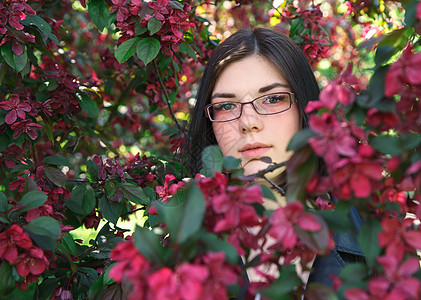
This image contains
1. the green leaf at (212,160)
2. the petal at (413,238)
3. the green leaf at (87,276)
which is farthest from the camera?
the green leaf at (87,276)

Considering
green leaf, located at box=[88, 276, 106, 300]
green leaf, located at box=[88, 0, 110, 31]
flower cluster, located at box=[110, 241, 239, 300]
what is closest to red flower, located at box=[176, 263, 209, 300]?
flower cluster, located at box=[110, 241, 239, 300]

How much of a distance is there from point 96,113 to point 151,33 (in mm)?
418

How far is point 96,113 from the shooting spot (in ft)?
5.15

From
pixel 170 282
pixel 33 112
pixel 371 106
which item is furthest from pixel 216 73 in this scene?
pixel 170 282

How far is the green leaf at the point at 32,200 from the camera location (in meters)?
0.85

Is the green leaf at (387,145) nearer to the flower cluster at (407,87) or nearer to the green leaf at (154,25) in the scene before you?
the flower cluster at (407,87)

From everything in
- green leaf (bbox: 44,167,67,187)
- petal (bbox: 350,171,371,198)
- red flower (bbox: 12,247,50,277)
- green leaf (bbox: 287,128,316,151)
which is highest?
green leaf (bbox: 287,128,316,151)

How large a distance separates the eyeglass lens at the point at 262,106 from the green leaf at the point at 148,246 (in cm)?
73

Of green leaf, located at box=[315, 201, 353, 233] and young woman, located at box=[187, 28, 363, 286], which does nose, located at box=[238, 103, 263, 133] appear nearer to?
young woman, located at box=[187, 28, 363, 286]

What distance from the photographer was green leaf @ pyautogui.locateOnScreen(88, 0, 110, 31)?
150 cm

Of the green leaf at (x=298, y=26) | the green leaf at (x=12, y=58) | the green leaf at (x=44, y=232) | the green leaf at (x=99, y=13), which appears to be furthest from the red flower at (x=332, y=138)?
the green leaf at (x=298, y=26)

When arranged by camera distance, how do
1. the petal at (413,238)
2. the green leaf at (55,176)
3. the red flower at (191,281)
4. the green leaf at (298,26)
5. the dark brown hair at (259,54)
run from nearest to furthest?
the red flower at (191,281), the petal at (413,238), the green leaf at (55,176), the dark brown hair at (259,54), the green leaf at (298,26)

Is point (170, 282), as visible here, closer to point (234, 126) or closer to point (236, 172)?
point (236, 172)

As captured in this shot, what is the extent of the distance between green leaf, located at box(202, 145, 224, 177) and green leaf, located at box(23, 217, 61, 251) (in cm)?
29
